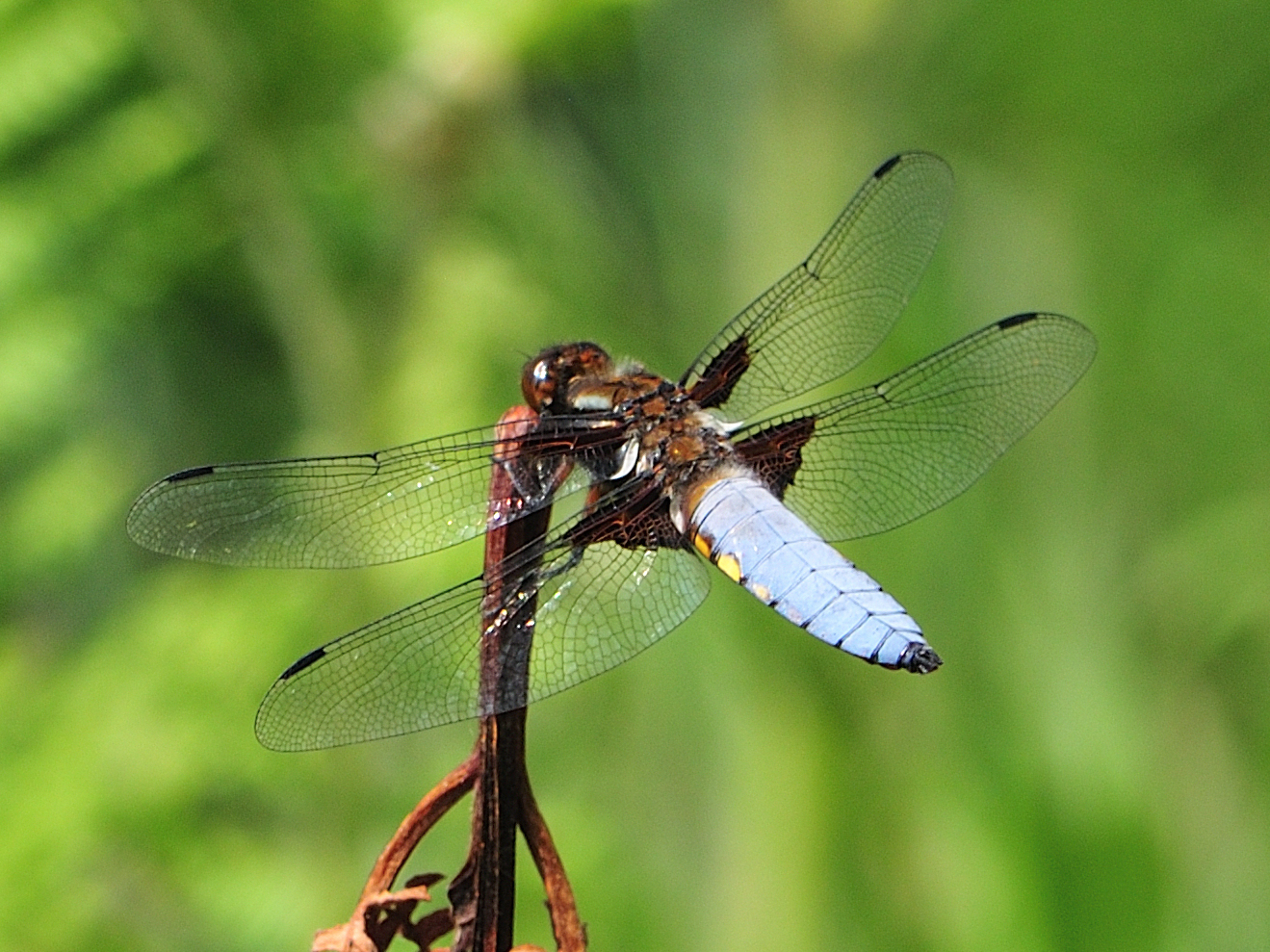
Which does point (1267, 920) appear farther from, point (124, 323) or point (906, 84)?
point (124, 323)

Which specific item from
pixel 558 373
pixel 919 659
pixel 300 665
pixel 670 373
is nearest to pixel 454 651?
pixel 300 665

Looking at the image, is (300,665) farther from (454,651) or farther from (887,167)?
(887,167)

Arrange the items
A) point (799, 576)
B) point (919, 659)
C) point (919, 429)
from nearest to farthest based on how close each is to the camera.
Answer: point (919, 659) < point (799, 576) < point (919, 429)

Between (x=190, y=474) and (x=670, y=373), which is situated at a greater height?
(x=670, y=373)

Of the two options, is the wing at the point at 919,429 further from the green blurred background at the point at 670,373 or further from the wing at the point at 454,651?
the green blurred background at the point at 670,373

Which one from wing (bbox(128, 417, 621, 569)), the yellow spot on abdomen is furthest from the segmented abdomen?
wing (bbox(128, 417, 621, 569))
